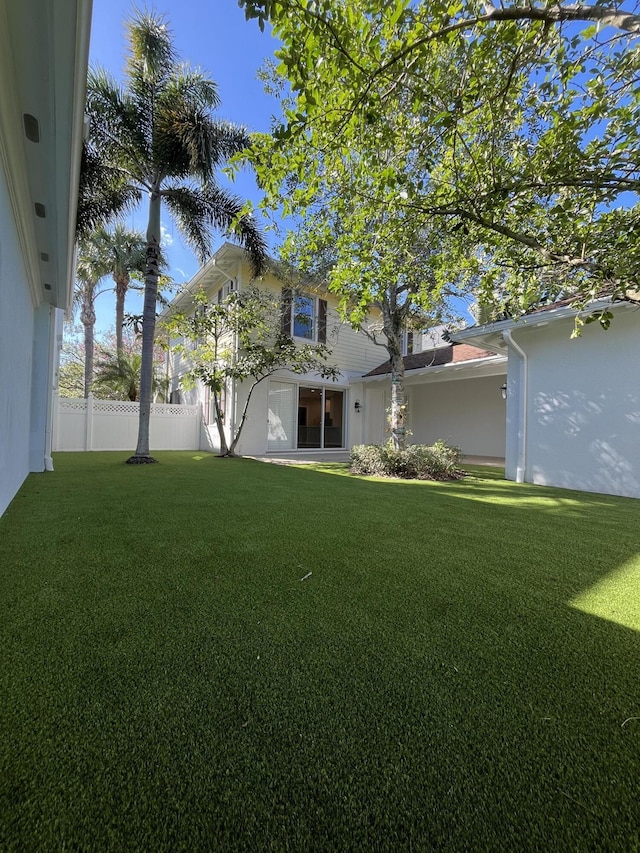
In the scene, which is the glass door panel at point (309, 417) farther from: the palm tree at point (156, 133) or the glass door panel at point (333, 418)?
the palm tree at point (156, 133)

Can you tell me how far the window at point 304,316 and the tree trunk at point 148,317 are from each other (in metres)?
3.57

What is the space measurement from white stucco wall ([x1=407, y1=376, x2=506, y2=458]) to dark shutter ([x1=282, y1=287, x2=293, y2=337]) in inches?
214

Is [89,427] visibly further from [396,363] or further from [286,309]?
[396,363]

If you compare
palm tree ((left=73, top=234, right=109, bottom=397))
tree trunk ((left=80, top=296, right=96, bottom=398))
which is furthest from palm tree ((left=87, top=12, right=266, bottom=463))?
tree trunk ((left=80, top=296, right=96, bottom=398))

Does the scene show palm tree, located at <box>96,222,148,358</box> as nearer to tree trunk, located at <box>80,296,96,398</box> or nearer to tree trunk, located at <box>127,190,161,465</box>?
tree trunk, located at <box>80,296,96,398</box>

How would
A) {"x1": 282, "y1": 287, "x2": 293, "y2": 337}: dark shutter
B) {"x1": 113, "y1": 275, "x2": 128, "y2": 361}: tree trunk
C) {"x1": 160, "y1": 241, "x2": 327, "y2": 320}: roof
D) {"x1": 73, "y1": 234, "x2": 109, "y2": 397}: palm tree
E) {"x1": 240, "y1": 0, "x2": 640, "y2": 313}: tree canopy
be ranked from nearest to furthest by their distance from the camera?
{"x1": 240, "y1": 0, "x2": 640, "y2": 313}: tree canopy → {"x1": 160, "y1": 241, "x2": 327, "y2": 320}: roof → {"x1": 282, "y1": 287, "x2": 293, "y2": 337}: dark shutter → {"x1": 73, "y1": 234, "x2": 109, "y2": 397}: palm tree → {"x1": 113, "y1": 275, "x2": 128, "y2": 361}: tree trunk

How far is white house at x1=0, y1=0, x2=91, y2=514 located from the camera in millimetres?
2102

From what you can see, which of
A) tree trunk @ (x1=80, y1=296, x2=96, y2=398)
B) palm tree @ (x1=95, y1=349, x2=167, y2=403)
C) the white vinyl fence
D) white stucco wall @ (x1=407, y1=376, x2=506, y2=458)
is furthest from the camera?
tree trunk @ (x1=80, y1=296, x2=96, y2=398)

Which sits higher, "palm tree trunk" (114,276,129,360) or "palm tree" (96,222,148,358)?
"palm tree" (96,222,148,358)

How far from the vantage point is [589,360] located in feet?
20.5

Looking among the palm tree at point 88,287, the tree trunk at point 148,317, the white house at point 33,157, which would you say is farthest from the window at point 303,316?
the palm tree at point 88,287

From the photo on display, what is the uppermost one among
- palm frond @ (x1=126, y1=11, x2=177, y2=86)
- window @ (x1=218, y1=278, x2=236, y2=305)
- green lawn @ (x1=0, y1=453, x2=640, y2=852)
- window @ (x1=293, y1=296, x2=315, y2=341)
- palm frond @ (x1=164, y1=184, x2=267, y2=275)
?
palm frond @ (x1=126, y1=11, x2=177, y2=86)

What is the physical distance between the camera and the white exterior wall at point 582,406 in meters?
5.84

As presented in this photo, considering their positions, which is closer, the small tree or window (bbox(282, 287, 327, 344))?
the small tree
